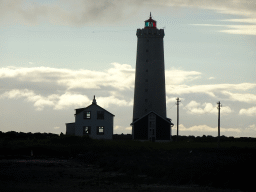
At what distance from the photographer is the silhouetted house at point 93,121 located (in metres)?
55.4

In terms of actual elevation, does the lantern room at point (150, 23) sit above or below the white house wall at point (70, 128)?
above

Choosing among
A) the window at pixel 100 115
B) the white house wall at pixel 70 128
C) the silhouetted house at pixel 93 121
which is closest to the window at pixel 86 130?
the silhouetted house at pixel 93 121

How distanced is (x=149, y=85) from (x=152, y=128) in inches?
246

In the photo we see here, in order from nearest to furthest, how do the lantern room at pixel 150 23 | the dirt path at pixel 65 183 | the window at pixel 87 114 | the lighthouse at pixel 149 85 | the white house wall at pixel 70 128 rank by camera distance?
the dirt path at pixel 65 183
the window at pixel 87 114
the white house wall at pixel 70 128
the lighthouse at pixel 149 85
the lantern room at pixel 150 23

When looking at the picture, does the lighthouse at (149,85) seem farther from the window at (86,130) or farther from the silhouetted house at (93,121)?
the window at (86,130)

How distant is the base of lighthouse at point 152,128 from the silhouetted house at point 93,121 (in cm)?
578

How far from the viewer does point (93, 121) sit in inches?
2184

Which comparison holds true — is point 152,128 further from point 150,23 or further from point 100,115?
point 150,23

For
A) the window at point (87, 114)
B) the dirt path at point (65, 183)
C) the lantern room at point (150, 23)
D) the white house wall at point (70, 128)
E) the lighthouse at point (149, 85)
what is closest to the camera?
the dirt path at point (65, 183)

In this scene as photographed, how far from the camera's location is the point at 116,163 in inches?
1190

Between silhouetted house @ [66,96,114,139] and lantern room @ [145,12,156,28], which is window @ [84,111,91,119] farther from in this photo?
lantern room @ [145,12,156,28]

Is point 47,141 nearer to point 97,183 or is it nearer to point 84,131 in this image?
point 84,131

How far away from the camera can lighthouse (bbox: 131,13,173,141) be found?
196ft

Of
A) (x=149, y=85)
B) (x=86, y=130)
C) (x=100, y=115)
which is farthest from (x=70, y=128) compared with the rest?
(x=149, y=85)
